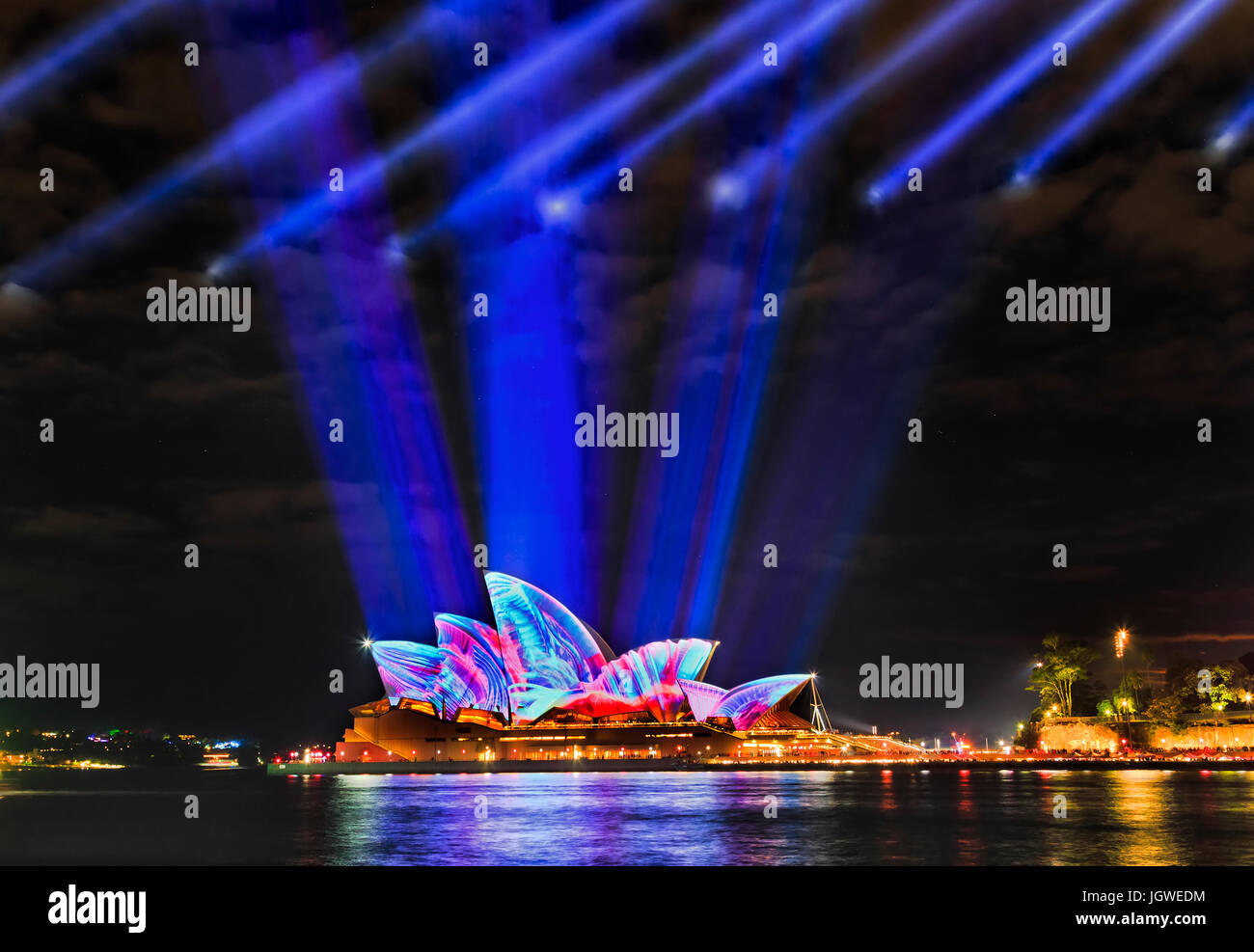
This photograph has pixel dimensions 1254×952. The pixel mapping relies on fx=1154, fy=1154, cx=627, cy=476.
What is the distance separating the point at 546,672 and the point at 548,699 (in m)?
5.59

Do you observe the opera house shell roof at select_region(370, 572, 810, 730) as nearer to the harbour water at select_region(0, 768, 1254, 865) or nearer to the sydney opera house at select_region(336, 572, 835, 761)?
the sydney opera house at select_region(336, 572, 835, 761)

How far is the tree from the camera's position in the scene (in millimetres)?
151250

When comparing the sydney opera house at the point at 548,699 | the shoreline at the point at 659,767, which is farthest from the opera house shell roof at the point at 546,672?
the shoreline at the point at 659,767

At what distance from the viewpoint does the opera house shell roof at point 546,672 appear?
364 ft

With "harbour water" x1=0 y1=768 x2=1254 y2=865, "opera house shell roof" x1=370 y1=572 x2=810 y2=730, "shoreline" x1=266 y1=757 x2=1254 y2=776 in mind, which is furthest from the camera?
"shoreline" x1=266 y1=757 x2=1254 y2=776

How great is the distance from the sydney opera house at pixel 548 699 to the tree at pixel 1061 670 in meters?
32.8

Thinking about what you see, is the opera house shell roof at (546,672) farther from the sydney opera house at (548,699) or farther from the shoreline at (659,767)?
the shoreline at (659,767)

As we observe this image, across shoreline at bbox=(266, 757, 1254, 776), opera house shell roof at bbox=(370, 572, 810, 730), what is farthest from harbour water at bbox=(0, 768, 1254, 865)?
shoreline at bbox=(266, 757, 1254, 776)

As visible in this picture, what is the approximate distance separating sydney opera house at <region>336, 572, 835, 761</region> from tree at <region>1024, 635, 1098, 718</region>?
32.8 m

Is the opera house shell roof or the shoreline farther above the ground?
the opera house shell roof
